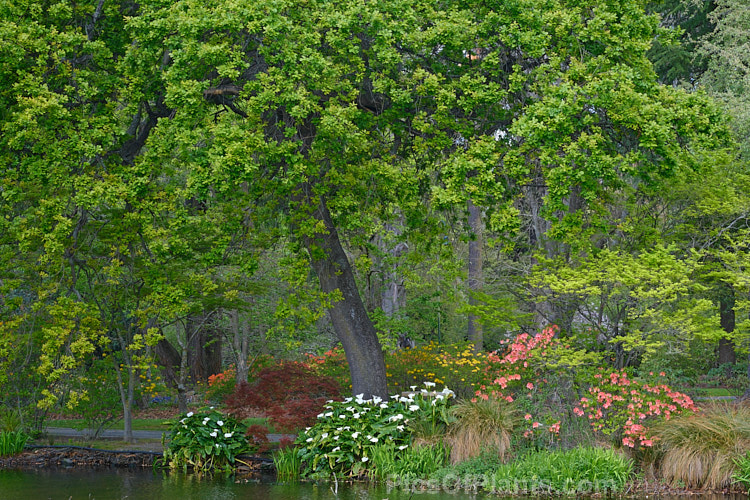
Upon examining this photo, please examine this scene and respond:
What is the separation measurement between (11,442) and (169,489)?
4.04 meters

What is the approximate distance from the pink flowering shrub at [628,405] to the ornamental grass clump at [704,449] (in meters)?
0.28

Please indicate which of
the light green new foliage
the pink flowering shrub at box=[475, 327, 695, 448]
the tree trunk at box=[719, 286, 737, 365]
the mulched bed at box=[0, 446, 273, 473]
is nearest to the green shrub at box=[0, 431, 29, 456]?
the mulched bed at box=[0, 446, 273, 473]

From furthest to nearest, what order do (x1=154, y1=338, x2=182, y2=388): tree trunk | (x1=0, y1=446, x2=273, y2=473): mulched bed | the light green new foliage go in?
(x1=154, y1=338, x2=182, y2=388): tree trunk, (x1=0, y1=446, x2=273, y2=473): mulched bed, the light green new foliage

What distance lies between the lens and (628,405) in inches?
405

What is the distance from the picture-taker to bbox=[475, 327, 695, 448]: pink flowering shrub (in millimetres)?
10297

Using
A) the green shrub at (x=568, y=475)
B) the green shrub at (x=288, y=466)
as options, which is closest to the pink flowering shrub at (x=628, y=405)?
the green shrub at (x=568, y=475)

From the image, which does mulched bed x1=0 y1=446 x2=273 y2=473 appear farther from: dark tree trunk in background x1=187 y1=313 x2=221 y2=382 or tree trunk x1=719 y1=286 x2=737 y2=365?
tree trunk x1=719 y1=286 x2=737 y2=365

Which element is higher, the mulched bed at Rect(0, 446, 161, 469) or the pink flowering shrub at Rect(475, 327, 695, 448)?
the pink flowering shrub at Rect(475, 327, 695, 448)

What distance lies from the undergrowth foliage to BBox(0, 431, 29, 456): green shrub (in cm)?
344

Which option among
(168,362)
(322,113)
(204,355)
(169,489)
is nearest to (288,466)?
(169,489)

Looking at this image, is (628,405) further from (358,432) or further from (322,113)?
(322,113)

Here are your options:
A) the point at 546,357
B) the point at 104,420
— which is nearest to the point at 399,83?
the point at 546,357

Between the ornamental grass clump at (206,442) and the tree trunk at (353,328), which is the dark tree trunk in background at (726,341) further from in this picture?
the ornamental grass clump at (206,442)

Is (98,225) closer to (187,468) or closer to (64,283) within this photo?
(64,283)
